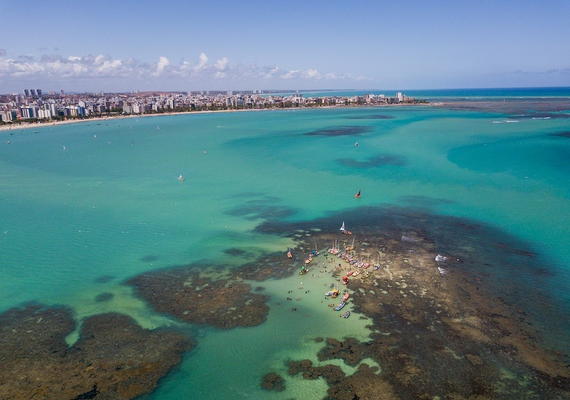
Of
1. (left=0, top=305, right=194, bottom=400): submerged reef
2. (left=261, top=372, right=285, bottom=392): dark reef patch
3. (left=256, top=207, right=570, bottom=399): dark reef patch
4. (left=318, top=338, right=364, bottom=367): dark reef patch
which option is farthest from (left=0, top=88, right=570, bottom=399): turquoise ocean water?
(left=256, top=207, right=570, bottom=399): dark reef patch

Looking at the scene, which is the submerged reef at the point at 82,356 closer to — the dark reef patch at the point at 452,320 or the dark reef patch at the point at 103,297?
the dark reef patch at the point at 103,297

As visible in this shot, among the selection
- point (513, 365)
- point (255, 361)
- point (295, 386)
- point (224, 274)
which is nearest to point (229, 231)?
point (224, 274)

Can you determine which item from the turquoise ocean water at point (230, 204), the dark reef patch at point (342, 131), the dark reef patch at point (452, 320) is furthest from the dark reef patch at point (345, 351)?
the dark reef patch at point (342, 131)

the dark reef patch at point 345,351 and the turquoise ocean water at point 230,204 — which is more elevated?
the turquoise ocean water at point 230,204

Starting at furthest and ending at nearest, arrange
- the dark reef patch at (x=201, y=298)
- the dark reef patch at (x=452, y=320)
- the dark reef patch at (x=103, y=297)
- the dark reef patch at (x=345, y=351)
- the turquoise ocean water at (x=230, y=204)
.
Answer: the dark reef patch at (x=103, y=297) → the dark reef patch at (x=201, y=298) → the turquoise ocean water at (x=230, y=204) → the dark reef patch at (x=345, y=351) → the dark reef patch at (x=452, y=320)

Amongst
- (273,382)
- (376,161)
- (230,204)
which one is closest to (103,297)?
(273,382)

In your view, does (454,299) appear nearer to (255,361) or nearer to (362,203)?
(255,361)

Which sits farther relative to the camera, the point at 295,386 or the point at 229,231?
the point at 229,231
